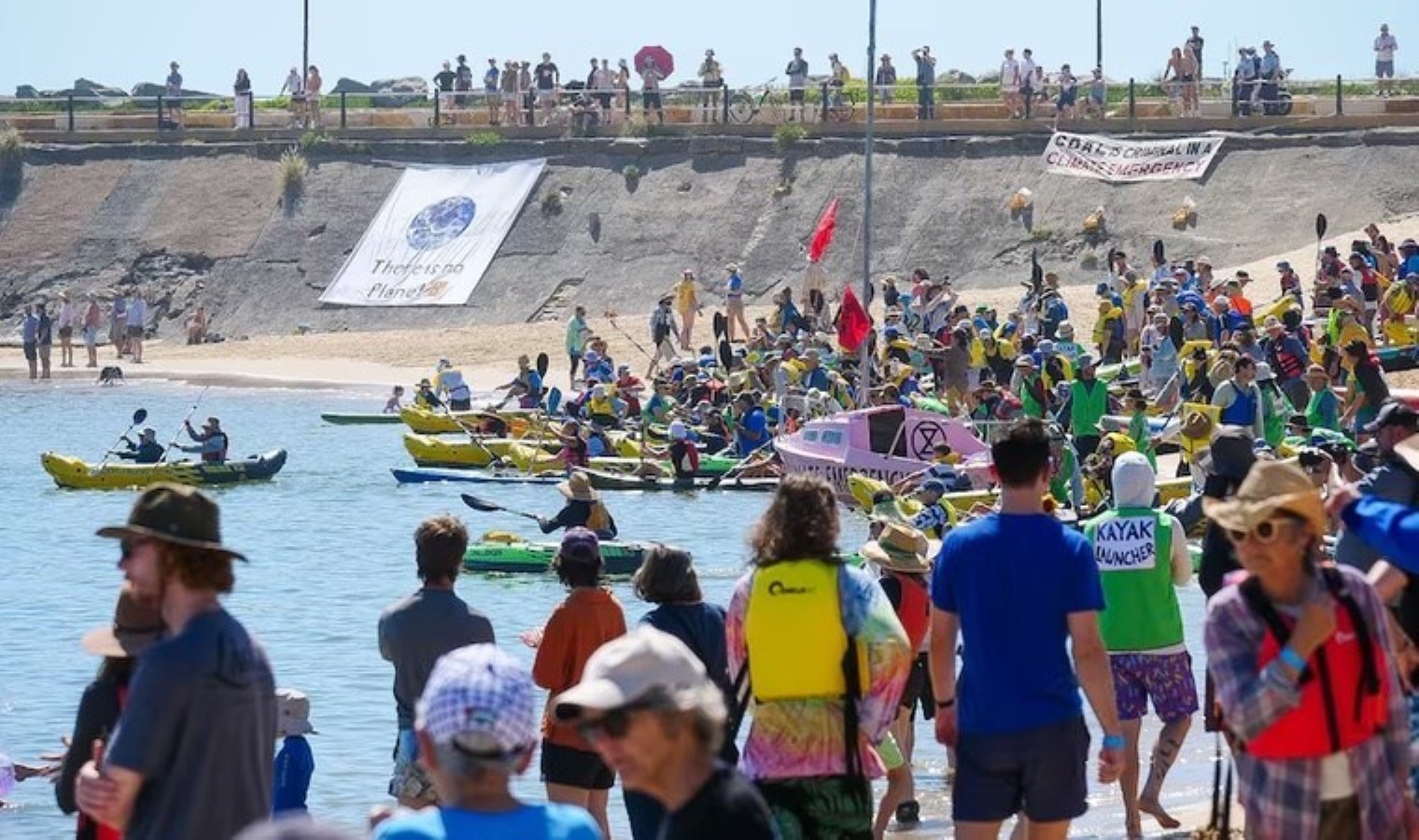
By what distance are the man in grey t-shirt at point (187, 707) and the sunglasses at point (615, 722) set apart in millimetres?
1169

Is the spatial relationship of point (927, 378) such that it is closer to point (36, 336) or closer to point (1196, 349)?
point (1196, 349)

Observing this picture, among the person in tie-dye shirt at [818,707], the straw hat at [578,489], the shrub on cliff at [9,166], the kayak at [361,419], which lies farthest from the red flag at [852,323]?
the shrub on cliff at [9,166]

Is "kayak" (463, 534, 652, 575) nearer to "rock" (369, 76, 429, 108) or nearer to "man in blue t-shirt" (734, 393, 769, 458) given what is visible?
"man in blue t-shirt" (734, 393, 769, 458)

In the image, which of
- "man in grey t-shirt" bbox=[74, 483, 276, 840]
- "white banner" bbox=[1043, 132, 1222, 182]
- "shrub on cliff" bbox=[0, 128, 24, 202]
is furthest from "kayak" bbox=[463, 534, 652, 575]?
"shrub on cliff" bbox=[0, 128, 24, 202]

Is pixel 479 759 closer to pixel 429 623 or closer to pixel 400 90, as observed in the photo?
pixel 429 623

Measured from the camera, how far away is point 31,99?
7019 cm

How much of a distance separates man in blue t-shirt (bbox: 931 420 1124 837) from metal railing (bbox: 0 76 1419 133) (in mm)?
44324

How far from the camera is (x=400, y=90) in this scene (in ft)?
269

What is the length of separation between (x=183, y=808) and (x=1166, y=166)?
150 ft

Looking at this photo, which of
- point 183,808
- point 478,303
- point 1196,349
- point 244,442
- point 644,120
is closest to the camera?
point 183,808

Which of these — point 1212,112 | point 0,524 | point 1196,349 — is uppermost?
point 1212,112

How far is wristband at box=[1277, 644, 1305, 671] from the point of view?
610 cm

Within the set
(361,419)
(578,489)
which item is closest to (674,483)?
(578,489)

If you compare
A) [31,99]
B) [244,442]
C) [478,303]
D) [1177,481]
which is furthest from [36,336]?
[1177,481]
